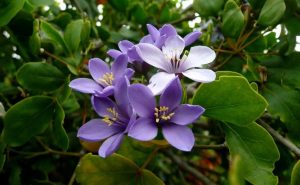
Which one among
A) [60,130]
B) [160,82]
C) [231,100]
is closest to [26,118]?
[60,130]

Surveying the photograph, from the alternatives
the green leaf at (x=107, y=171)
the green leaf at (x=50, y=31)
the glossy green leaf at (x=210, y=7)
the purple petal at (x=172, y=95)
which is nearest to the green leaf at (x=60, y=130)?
the green leaf at (x=107, y=171)

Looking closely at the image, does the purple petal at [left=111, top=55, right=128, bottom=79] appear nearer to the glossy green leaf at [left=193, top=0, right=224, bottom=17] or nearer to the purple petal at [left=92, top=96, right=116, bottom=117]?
the purple petal at [left=92, top=96, right=116, bottom=117]

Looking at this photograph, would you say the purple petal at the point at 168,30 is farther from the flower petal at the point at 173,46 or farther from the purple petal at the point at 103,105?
the purple petal at the point at 103,105

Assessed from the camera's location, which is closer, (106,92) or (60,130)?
(106,92)

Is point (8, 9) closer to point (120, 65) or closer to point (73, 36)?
point (73, 36)

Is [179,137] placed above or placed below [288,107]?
above

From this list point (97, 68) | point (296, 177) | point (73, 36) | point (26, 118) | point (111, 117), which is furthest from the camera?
point (73, 36)
